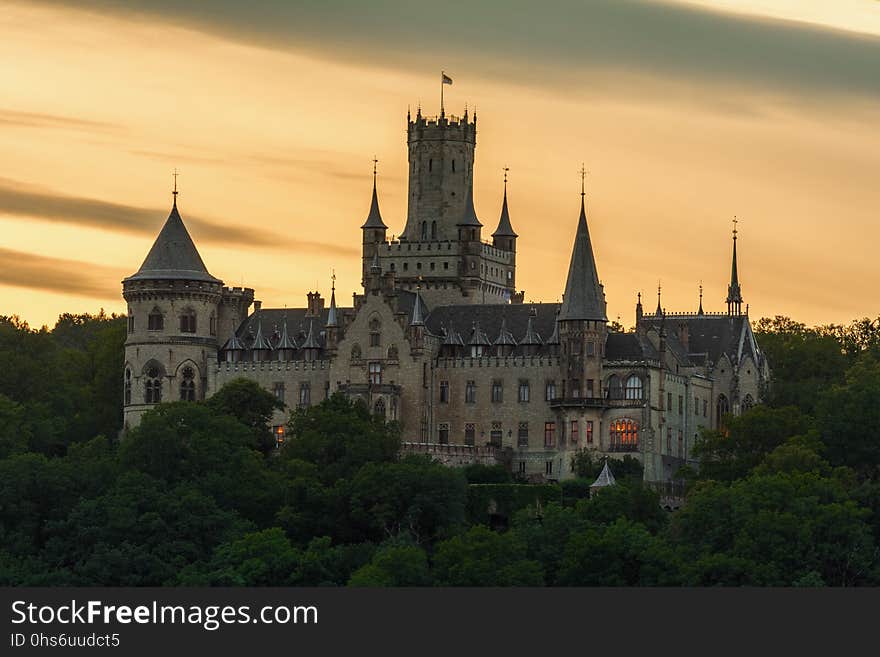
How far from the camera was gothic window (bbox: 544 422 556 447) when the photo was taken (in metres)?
199

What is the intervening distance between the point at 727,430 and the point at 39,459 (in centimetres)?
3686

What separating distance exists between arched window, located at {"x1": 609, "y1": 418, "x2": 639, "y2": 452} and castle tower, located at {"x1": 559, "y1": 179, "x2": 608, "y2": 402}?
1.92 meters

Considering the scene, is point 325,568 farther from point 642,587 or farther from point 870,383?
point 870,383

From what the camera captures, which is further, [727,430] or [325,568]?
[727,430]

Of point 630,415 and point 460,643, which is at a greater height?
point 630,415

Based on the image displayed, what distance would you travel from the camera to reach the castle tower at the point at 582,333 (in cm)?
19825

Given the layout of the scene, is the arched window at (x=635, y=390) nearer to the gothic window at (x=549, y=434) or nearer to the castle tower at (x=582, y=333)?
the castle tower at (x=582, y=333)

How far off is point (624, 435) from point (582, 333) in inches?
224

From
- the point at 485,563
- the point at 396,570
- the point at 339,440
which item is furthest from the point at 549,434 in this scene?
the point at 396,570

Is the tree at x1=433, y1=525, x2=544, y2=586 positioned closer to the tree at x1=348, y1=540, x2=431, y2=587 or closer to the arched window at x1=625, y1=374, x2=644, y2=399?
the tree at x1=348, y1=540, x2=431, y2=587

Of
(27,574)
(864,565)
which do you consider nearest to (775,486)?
(864,565)

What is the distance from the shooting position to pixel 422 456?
192 metres

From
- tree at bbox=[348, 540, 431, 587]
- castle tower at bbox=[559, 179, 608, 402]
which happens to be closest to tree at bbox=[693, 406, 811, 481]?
castle tower at bbox=[559, 179, 608, 402]

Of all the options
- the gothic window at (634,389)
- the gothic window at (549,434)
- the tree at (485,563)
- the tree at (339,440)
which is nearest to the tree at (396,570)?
the tree at (485,563)
